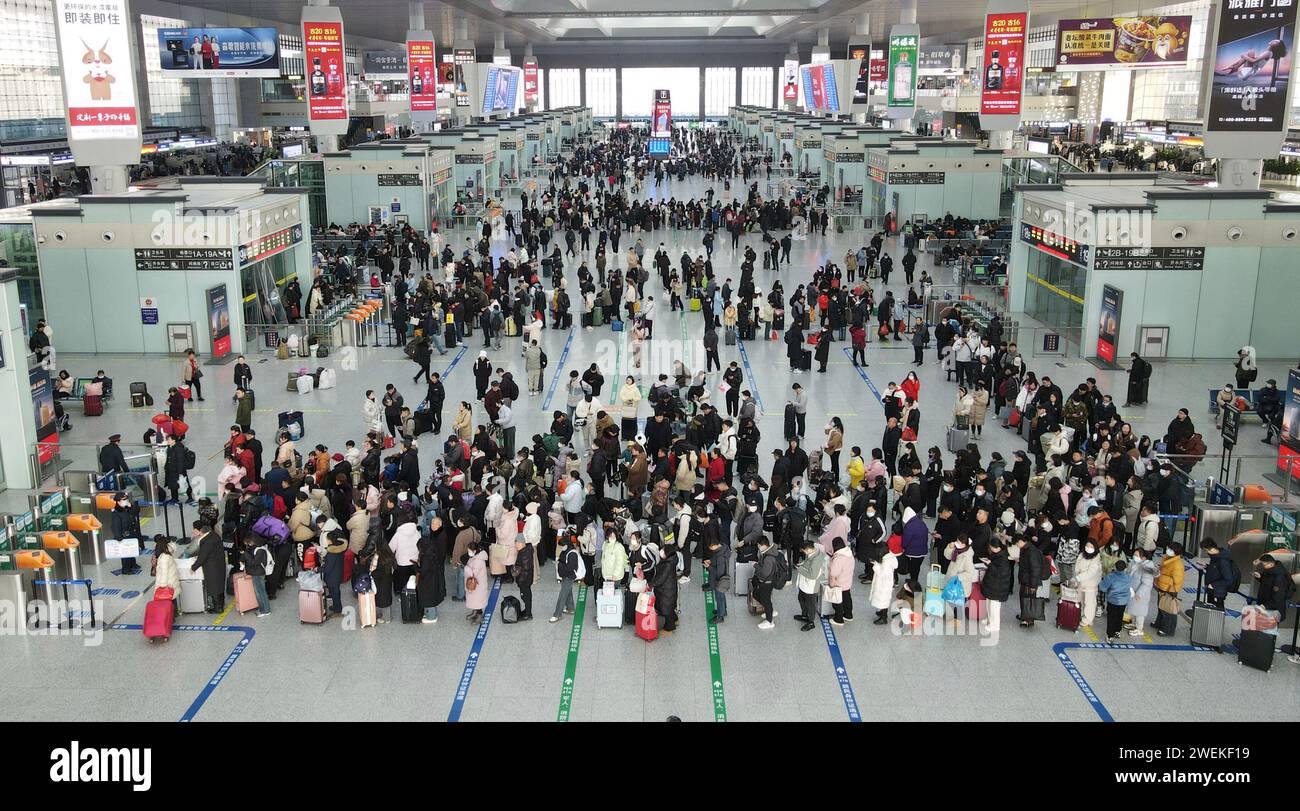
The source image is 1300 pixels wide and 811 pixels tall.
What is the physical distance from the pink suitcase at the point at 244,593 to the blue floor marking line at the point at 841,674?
6.04 m

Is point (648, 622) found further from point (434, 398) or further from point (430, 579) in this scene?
point (434, 398)

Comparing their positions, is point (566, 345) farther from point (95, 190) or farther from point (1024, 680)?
point (1024, 680)

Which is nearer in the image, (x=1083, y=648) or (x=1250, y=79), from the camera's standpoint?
(x=1083, y=648)

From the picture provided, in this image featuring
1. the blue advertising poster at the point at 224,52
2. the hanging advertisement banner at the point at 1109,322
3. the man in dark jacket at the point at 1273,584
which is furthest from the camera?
the blue advertising poster at the point at 224,52

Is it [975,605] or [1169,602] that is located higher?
[1169,602]

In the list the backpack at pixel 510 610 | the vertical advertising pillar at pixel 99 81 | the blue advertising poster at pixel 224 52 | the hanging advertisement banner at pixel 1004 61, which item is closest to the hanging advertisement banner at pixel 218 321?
the vertical advertising pillar at pixel 99 81

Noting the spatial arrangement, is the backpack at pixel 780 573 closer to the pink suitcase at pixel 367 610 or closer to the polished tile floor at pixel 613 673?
the polished tile floor at pixel 613 673

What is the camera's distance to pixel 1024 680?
1017 centimetres

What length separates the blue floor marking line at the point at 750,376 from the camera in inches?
778

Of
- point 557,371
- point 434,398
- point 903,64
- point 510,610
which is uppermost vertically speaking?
point 903,64

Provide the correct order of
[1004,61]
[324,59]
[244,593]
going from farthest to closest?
[324,59] < [1004,61] < [244,593]

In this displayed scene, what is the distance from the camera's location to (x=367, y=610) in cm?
1121

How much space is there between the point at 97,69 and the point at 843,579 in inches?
754

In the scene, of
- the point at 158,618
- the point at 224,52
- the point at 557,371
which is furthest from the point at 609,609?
the point at 224,52
